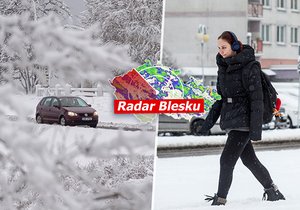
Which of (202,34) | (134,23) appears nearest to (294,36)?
(202,34)

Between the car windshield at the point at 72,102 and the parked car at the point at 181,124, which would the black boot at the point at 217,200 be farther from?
the car windshield at the point at 72,102

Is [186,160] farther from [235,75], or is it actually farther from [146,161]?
[146,161]

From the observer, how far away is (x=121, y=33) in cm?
208

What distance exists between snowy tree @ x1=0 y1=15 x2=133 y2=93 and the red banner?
0.33m

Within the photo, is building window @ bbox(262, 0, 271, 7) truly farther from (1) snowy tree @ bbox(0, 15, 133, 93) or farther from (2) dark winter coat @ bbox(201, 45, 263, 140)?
(1) snowy tree @ bbox(0, 15, 133, 93)

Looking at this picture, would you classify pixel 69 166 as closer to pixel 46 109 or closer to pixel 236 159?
pixel 46 109

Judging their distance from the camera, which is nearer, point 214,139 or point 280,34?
point 214,139

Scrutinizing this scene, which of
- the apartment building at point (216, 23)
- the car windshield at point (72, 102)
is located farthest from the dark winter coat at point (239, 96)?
the car windshield at point (72, 102)

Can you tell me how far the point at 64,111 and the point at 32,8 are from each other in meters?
0.29

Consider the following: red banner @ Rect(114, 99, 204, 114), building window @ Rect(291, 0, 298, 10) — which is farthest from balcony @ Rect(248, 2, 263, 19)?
red banner @ Rect(114, 99, 204, 114)

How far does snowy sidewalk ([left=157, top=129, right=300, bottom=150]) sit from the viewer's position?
3203 millimetres

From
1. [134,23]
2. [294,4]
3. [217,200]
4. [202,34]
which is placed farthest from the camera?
[202,34]

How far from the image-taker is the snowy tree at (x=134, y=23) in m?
2.04

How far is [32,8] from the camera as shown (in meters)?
1.82
